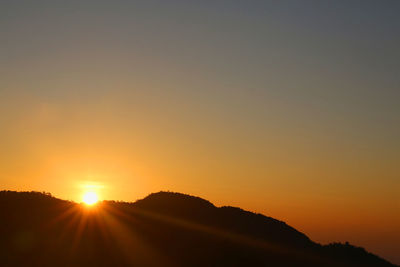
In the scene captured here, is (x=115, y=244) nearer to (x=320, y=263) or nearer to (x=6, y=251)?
(x=6, y=251)

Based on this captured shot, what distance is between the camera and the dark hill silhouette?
152 feet

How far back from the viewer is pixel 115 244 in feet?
164

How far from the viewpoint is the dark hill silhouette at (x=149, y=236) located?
46.2 metres

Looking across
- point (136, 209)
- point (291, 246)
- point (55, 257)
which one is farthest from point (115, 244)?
point (291, 246)

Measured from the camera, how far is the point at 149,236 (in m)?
54.3

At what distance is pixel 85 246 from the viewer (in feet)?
157

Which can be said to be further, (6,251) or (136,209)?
(136,209)

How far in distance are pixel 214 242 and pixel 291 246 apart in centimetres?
1327

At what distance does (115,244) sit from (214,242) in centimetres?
1089

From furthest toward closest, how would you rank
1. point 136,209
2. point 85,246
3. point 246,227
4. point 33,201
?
point 246,227, point 136,209, point 33,201, point 85,246

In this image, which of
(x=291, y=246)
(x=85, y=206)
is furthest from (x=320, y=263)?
(x=85, y=206)

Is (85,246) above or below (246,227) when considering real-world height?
below

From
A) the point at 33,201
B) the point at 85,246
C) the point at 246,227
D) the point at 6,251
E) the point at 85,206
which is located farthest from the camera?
the point at 246,227

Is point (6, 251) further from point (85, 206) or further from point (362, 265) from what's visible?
point (362, 265)
